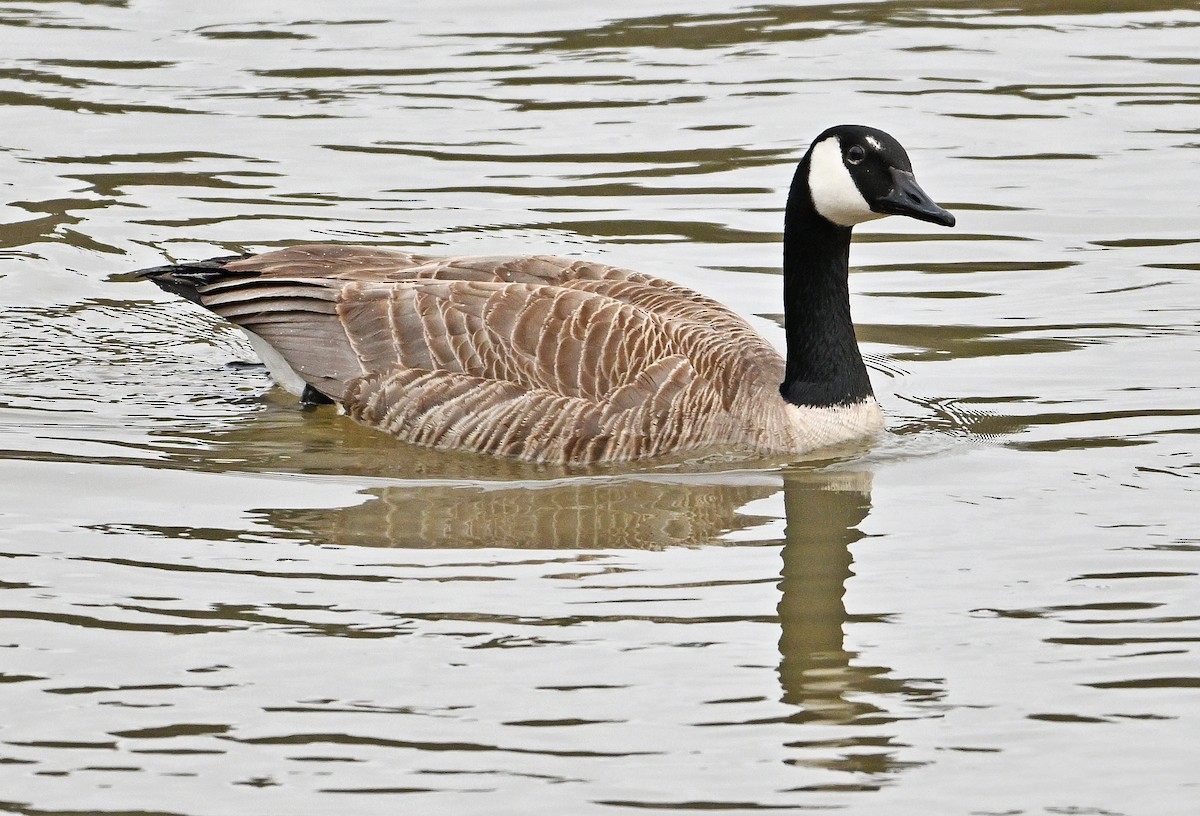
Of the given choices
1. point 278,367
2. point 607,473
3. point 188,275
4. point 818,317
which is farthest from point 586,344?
point 188,275

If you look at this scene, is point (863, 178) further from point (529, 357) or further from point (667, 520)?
point (667, 520)

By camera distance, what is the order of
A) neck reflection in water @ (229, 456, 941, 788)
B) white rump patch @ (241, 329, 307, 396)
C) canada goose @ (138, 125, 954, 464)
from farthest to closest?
white rump patch @ (241, 329, 307, 396) → canada goose @ (138, 125, 954, 464) → neck reflection in water @ (229, 456, 941, 788)

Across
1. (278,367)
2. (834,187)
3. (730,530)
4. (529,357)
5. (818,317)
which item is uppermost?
(834,187)

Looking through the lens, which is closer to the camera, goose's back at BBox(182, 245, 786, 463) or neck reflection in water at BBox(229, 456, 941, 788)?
neck reflection in water at BBox(229, 456, 941, 788)

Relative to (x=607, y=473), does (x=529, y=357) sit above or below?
above

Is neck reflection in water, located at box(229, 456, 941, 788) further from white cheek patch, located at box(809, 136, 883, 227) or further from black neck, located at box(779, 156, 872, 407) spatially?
white cheek patch, located at box(809, 136, 883, 227)

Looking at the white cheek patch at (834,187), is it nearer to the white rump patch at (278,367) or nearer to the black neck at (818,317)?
the black neck at (818,317)

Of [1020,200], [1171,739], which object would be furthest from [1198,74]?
[1171,739]

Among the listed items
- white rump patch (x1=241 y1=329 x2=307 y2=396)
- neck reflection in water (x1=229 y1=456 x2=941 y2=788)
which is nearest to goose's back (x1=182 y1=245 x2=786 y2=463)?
white rump patch (x1=241 y1=329 x2=307 y2=396)

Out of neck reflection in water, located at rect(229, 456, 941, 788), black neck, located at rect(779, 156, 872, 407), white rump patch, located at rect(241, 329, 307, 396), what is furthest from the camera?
white rump patch, located at rect(241, 329, 307, 396)

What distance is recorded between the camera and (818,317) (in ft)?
32.8

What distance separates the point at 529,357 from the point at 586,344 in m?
0.31

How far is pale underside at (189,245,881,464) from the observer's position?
384 inches

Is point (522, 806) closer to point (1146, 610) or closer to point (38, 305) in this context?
point (1146, 610)
